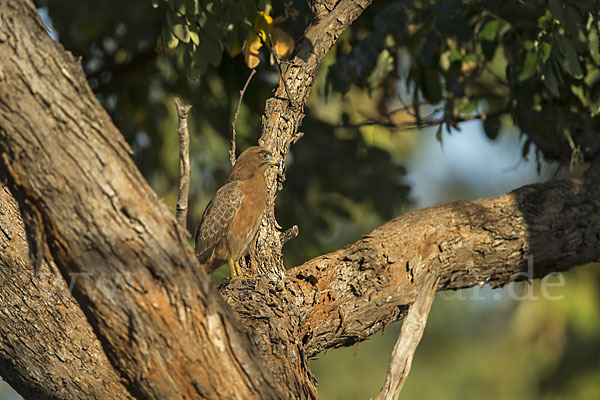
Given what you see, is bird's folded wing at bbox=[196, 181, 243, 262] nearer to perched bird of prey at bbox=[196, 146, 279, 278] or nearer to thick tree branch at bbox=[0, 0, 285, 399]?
perched bird of prey at bbox=[196, 146, 279, 278]

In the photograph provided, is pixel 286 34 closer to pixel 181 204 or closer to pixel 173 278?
pixel 181 204

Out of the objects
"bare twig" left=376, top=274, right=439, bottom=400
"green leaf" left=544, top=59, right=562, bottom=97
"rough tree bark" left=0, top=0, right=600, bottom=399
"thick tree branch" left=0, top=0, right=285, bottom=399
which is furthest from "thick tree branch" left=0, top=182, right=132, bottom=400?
"green leaf" left=544, top=59, right=562, bottom=97

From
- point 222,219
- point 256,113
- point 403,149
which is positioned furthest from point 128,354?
point 403,149

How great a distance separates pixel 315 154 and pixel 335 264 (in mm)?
2344

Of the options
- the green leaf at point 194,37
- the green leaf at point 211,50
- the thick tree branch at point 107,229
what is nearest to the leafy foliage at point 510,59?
the green leaf at point 211,50

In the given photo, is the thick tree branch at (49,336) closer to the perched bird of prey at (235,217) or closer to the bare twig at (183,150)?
the bare twig at (183,150)

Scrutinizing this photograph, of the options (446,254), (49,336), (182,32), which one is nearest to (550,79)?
(446,254)

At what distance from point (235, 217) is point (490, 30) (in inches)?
80.4

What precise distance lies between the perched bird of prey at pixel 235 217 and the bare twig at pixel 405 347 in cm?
136

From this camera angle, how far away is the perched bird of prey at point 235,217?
15.3ft

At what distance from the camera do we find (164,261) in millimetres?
2471

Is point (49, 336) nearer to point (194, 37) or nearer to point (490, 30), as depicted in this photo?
point (194, 37)

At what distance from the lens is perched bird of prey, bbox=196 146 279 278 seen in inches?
184

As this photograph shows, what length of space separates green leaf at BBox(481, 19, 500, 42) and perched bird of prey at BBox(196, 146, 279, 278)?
168cm
